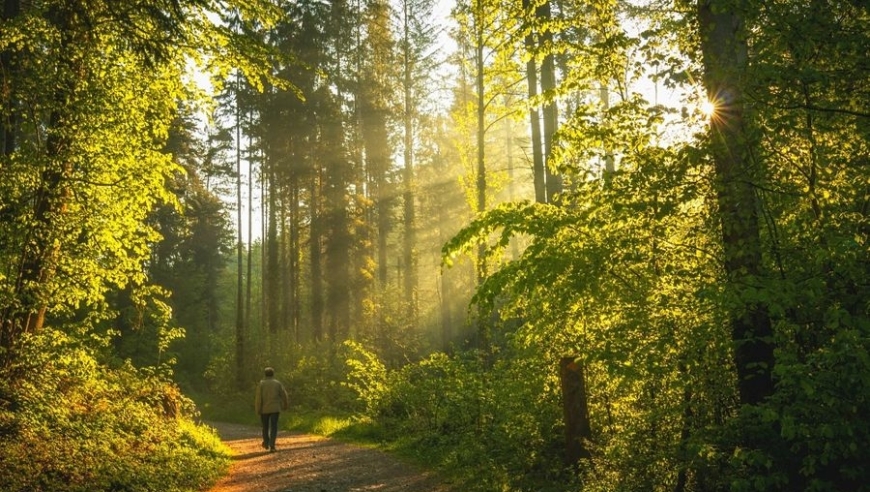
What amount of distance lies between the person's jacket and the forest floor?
0.95 metres

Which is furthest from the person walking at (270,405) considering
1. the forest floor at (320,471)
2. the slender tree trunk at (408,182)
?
the slender tree trunk at (408,182)

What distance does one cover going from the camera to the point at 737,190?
463 centimetres

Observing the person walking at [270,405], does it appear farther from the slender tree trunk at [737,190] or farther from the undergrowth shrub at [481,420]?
the slender tree trunk at [737,190]

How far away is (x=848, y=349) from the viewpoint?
11.3 ft

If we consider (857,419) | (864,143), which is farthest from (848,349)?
(864,143)

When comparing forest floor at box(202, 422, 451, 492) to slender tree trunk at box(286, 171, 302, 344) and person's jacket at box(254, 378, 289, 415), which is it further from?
slender tree trunk at box(286, 171, 302, 344)

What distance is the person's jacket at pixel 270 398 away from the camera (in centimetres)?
1419

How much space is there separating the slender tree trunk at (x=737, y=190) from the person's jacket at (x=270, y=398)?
11.5 m

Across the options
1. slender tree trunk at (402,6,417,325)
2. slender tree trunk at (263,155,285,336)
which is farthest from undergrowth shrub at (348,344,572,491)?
slender tree trunk at (402,6,417,325)

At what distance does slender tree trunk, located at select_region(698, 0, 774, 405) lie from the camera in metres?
4.54

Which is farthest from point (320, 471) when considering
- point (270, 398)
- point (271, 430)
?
point (270, 398)

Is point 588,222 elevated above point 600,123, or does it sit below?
below

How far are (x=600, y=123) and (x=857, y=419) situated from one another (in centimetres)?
348

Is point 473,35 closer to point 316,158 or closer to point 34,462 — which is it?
point 34,462
